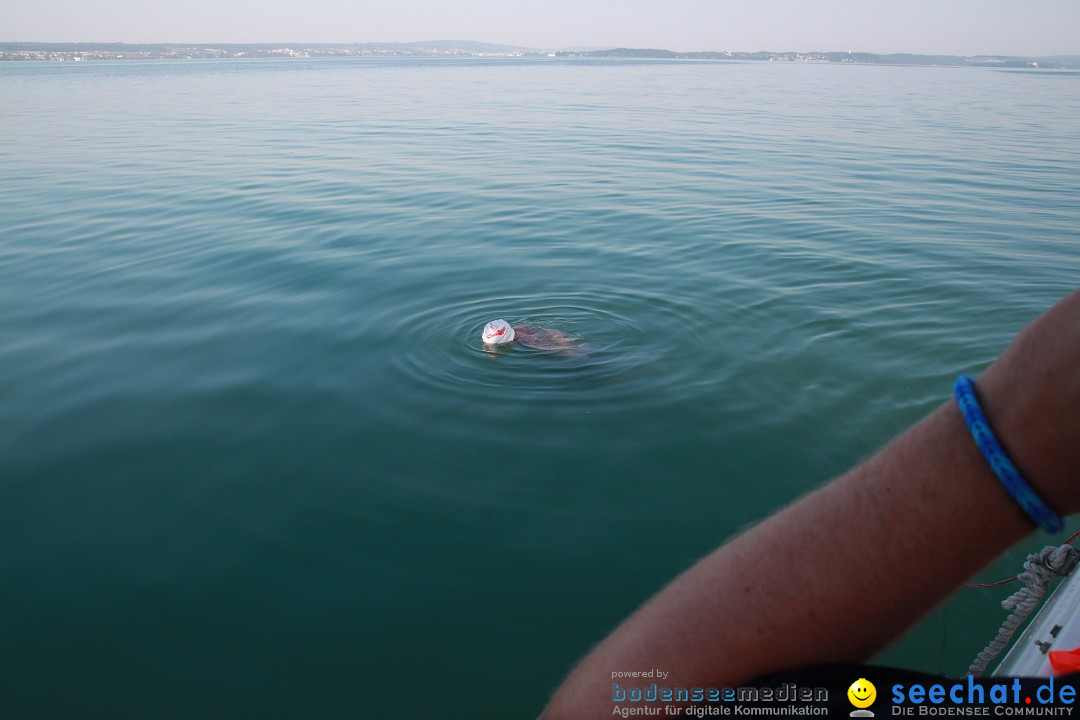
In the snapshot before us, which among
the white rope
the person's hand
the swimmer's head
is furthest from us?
the swimmer's head

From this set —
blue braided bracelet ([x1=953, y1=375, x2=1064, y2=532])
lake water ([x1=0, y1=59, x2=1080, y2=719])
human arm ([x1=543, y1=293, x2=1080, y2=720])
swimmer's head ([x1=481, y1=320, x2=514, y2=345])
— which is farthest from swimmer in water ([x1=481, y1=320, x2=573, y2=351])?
blue braided bracelet ([x1=953, y1=375, x2=1064, y2=532])

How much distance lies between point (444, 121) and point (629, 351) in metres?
21.2

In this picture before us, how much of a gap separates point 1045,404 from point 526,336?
6189mm

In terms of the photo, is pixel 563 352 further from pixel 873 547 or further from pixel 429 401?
pixel 873 547

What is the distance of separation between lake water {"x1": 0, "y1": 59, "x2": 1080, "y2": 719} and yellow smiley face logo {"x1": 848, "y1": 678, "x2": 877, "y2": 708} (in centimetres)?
18

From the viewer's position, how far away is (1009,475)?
3.59ft

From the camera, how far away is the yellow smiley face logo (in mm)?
1251

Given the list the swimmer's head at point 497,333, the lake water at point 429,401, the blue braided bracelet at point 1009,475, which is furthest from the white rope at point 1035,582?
the swimmer's head at point 497,333

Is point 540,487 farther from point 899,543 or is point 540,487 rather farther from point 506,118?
point 506,118

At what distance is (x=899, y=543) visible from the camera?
1.20 meters

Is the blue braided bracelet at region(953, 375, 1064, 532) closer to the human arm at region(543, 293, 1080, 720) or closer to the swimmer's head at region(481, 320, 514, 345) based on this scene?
the human arm at region(543, 293, 1080, 720)

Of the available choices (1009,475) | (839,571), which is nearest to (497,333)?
(839,571)

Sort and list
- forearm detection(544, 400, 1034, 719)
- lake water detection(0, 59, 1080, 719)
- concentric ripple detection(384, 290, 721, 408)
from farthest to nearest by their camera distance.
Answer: concentric ripple detection(384, 290, 721, 408) < lake water detection(0, 59, 1080, 719) < forearm detection(544, 400, 1034, 719)

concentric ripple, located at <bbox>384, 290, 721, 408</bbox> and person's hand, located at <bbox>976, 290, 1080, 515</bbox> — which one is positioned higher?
A: concentric ripple, located at <bbox>384, 290, 721, 408</bbox>
